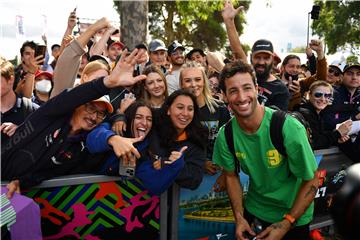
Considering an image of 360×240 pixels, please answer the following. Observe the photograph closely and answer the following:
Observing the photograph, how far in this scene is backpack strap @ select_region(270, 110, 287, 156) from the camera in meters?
2.59

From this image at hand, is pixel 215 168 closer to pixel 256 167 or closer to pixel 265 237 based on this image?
pixel 256 167

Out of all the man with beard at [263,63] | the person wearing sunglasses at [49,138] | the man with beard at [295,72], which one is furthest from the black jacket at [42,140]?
the man with beard at [295,72]

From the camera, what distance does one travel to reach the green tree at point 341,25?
79.4 ft

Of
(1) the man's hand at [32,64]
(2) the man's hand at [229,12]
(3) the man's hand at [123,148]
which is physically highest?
(2) the man's hand at [229,12]

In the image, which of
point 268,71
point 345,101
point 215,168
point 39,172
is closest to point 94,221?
point 39,172

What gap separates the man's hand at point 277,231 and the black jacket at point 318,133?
1.38 metres

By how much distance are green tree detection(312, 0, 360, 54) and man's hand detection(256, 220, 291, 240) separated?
2340cm

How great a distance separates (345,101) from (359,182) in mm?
4496

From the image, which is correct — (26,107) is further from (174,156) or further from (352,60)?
(352,60)

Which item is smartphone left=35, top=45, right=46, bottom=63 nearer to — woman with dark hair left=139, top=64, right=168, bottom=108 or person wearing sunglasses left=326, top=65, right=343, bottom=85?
woman with dark hair left=139, top=64, right=168, bottom=108

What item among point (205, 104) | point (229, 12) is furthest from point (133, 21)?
point (205, 104)

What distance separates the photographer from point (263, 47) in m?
4.49

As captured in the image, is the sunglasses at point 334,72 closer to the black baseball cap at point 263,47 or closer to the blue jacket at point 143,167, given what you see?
the black baseball cap at point 263,47

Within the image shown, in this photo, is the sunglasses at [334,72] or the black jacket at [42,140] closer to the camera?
the black jacket at [42,140]
